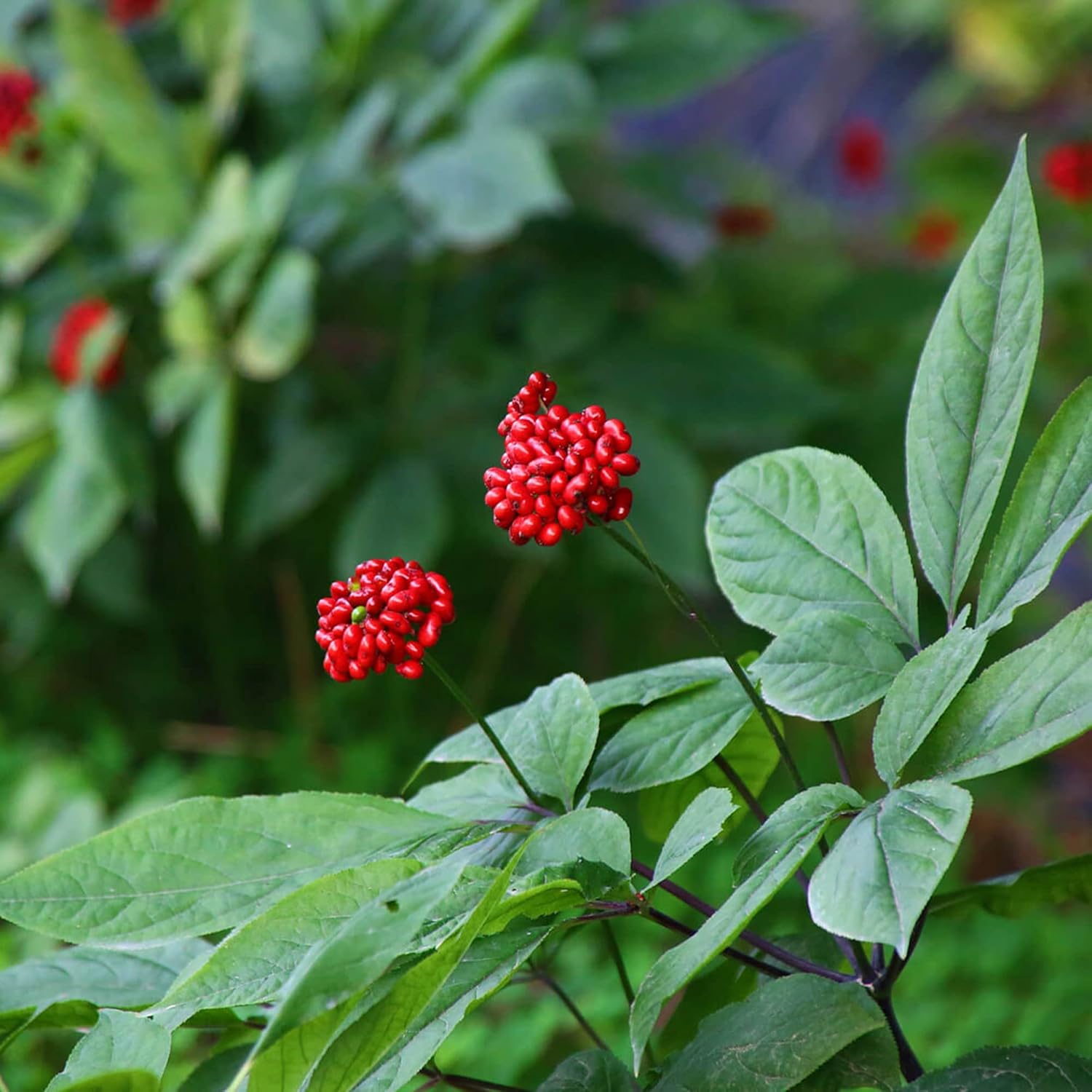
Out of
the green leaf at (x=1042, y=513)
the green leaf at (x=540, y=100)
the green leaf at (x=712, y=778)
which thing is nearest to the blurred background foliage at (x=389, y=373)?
the green leaf at (x=540, y=100)

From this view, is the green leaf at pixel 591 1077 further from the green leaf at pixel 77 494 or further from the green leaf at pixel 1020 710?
the green leaf at pixel 77 494

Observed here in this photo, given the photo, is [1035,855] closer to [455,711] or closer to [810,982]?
[455,711]

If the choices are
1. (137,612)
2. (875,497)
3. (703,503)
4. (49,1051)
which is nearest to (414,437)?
(703,503)

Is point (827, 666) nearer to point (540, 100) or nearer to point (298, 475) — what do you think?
point (540, 100)

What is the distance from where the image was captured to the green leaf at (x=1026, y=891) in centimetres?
53

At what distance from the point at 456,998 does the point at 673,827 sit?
0.11 metres

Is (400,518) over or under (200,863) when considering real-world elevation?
under

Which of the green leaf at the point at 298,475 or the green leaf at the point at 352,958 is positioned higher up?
the green leaf at the point at 352,958

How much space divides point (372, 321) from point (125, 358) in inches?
18.6

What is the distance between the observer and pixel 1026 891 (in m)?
0.55

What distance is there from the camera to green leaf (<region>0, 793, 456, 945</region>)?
1.51 feet

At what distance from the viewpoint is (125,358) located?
2049 mm

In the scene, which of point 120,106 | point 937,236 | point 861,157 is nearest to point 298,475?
point 120,106

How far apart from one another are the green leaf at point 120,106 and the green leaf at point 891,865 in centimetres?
162
